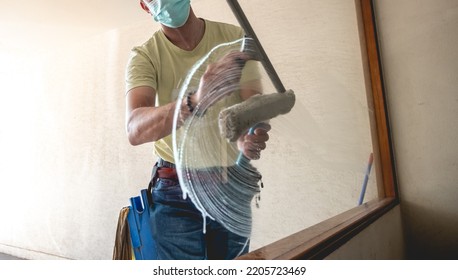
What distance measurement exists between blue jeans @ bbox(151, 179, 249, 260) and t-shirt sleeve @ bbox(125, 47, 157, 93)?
Answer: 24 cm

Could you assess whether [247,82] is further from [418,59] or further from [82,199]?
[418,59]

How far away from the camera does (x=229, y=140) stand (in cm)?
50

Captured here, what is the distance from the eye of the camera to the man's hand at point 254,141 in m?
0.53

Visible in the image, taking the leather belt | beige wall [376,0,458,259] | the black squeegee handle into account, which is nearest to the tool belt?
the leather belt

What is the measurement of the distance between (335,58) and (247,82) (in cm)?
83

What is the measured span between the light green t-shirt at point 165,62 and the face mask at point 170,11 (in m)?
0.05

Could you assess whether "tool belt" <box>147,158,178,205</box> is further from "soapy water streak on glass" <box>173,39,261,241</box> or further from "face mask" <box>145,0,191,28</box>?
"face mask" <box>145,0,191,28</box>

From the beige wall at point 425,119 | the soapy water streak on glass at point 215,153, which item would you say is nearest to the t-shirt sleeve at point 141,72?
the soapy water streak on glass at point 215,153

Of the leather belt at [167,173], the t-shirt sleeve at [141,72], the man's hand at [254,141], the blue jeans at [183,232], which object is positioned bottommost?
the blue jeans at [183,232]

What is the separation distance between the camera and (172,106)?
0.49 metres

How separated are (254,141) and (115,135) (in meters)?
0.74

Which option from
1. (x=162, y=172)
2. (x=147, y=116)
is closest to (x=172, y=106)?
(x=147, y=116)

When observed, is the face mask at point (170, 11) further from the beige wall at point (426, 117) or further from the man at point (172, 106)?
the beige wall at point (426, 117)

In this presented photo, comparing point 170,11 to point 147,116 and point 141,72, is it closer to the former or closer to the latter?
point 141,72
